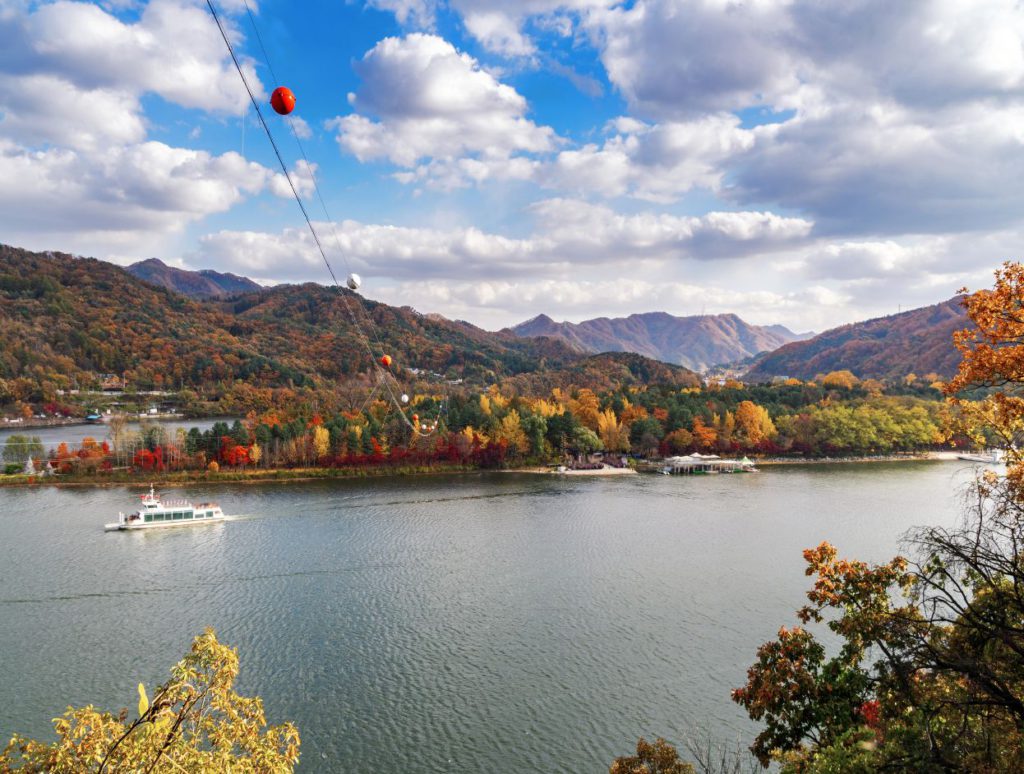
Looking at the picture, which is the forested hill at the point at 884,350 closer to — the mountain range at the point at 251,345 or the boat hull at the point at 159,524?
the mountain range at the point at 251,345

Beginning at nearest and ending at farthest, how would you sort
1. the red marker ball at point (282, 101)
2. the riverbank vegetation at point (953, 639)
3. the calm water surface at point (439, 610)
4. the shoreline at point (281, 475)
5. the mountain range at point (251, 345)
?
the riverbank vegetation at point (953, 639), the red marker ball at point (282, 101), the calm water surface at point (439, 610), the shoreline at point (281, 475), the mountain range at point (251, 345)

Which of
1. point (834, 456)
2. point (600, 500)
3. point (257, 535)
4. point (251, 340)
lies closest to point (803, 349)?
point (834, 456)

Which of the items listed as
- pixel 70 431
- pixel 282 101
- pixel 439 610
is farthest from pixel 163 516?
pixel 70 431

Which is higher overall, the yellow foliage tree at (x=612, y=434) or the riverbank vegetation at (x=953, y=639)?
the riverbank vegetation at (x=953, y=639)

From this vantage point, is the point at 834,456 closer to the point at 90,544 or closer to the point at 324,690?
the point at 324,690

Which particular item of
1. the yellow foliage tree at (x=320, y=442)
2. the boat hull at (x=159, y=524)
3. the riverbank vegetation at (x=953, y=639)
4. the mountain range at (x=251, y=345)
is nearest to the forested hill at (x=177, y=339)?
the mountain range at (x=251, y=345)

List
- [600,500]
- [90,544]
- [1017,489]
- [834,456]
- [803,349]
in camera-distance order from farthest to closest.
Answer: [803,349] → [834,456] → [600,500] → [90,544] → [1017,489]
